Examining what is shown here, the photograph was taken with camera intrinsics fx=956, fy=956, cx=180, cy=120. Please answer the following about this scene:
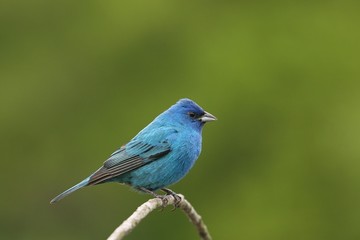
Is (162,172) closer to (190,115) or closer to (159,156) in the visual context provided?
(159,156)

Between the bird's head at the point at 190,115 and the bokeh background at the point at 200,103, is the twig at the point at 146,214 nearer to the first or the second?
the bird's head at the point at 190,115

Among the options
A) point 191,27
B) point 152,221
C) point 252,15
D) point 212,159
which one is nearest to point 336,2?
point 252,15

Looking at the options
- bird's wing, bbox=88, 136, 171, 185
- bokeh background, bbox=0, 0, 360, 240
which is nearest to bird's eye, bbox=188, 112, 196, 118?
bird's wing, bbox=88, 136, 171, 185

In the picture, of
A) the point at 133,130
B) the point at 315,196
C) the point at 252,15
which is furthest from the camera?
the point at 252,15

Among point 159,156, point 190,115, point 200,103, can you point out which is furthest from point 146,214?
point 200,103

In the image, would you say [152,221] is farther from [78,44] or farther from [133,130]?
[78,44]

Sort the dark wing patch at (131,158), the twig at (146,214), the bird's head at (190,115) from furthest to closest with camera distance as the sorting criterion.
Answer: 1. the bird's head at (190,115)
2. the dark wing patch at (131,158)
3. the twig at (146,214)

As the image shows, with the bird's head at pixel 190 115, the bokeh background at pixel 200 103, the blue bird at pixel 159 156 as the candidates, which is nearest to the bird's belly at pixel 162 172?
the blue bird at pixel 159 156
